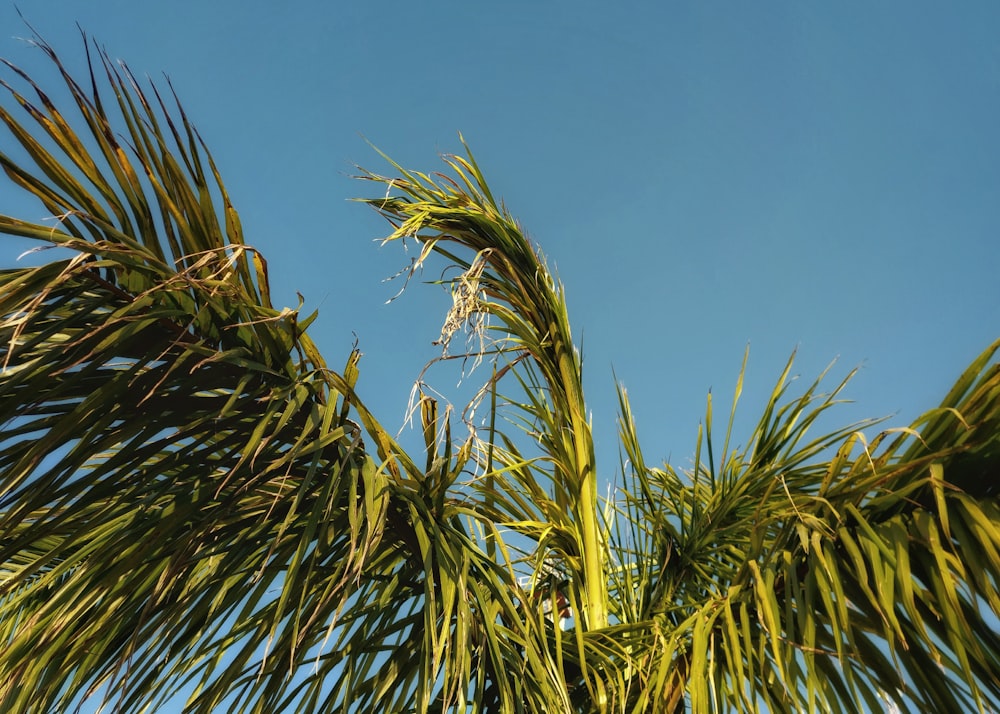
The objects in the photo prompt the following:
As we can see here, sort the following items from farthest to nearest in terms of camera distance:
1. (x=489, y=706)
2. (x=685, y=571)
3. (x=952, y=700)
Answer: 1. (x=685, y=571)
2. (x=489, y=706)
3. (x=952, y=700)

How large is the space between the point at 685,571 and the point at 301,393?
Result: 42.7 inches

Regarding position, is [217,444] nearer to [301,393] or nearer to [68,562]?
[301,393]

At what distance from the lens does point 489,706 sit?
1713 millimetres

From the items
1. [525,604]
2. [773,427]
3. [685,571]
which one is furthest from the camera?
[685,571]

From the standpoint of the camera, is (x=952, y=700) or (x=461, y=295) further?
(x=461, y=295)

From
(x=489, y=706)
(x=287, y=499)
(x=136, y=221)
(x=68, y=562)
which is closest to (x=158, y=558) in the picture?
(x=68, y=562)

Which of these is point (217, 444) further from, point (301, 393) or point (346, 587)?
point (346, 587)

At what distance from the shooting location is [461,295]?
6.82 feet

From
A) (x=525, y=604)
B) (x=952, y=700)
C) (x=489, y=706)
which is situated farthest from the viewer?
(x=489, y=706)

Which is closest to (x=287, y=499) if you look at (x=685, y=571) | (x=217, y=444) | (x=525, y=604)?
(x=217, y=444)

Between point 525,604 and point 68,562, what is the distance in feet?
2.49

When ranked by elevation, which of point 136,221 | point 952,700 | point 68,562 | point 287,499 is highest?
point 136,221

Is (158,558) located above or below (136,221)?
below

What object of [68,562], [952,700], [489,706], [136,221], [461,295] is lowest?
[952,700]
